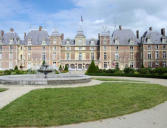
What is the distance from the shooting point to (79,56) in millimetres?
46344

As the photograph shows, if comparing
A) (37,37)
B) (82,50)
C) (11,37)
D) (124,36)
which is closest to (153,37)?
(124,36)

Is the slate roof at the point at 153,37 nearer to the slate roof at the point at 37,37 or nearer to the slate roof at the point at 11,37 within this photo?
the slate roof at the point at 37,37

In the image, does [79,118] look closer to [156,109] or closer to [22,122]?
[22,122]

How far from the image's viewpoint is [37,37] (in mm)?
46344

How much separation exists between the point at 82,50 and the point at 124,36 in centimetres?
1338

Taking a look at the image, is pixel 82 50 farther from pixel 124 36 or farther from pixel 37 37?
pixel 37 37

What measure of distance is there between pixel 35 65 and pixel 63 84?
3511cm

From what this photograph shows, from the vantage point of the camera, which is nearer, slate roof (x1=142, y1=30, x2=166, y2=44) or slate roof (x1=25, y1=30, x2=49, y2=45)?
slate roof (x1=142, y1=30, x2=166, y2=44)

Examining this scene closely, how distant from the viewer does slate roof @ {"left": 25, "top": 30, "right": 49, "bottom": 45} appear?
45.5 m

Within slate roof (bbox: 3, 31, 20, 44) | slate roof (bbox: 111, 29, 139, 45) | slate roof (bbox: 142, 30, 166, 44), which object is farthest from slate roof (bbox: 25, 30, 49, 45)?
slate roof (bbox: 142, 30, 166, 44)

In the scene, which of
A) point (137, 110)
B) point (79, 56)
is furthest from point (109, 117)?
point (79, 56)

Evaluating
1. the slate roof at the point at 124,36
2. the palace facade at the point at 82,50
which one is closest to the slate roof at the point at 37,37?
the palace facade at the point at 82,50

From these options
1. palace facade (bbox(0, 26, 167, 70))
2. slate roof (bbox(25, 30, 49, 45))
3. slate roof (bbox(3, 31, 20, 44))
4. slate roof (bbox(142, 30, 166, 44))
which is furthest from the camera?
slate roof (bbox(25, 30, 49, 45))

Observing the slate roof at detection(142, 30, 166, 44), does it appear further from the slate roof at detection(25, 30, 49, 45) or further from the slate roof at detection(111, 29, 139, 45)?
the slate roof at detection(25, 30, 49, 45)
